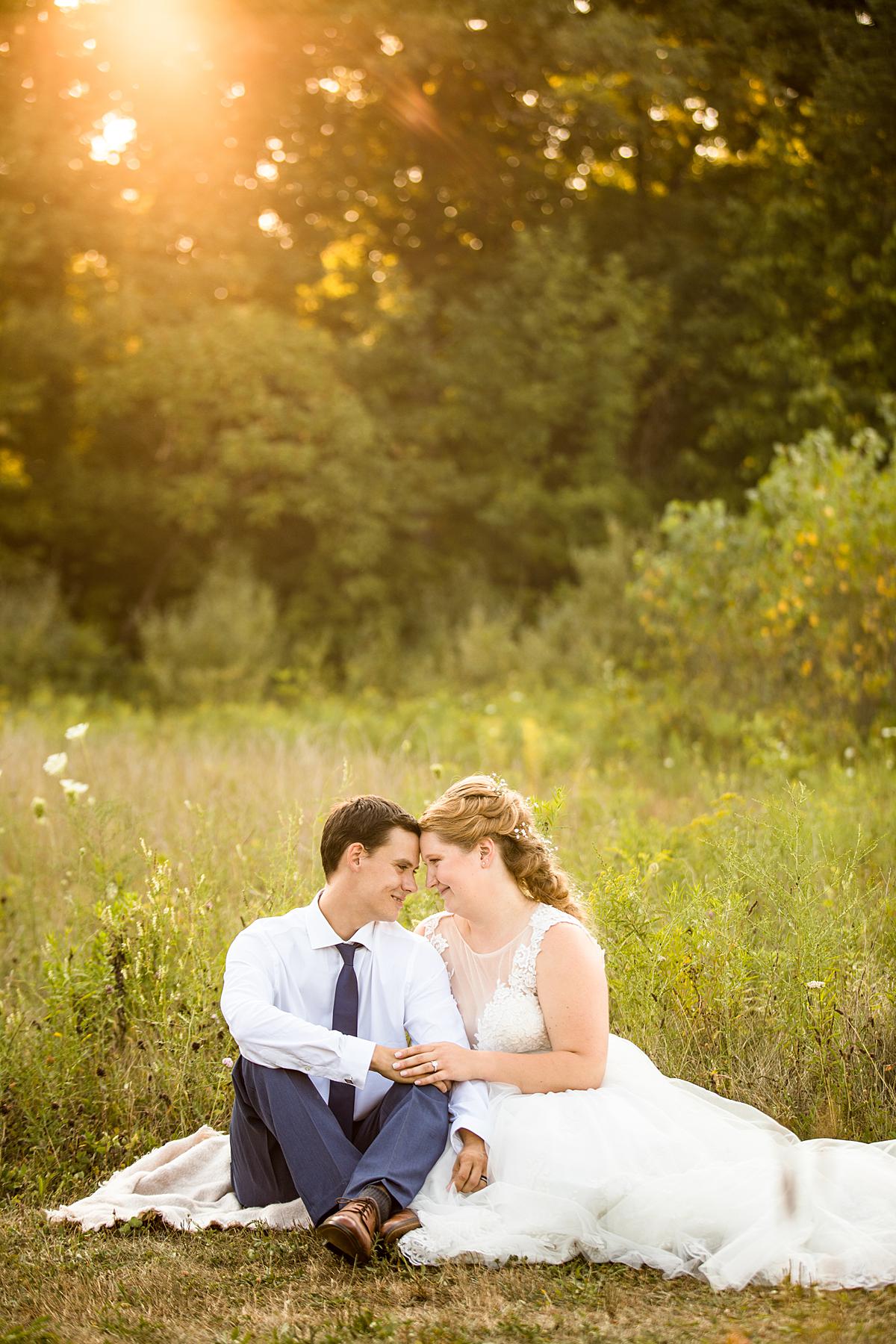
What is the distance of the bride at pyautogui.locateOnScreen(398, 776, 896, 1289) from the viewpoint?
119 inches

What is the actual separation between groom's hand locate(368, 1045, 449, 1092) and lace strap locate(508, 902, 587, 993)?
1.29ft

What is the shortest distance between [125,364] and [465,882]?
15561mm

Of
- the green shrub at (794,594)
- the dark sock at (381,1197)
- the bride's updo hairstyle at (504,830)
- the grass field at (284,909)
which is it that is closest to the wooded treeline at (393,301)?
the green shrub at (794,594)

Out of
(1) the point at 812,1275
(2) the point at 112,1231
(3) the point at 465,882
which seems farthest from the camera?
(3) the point at 465,882

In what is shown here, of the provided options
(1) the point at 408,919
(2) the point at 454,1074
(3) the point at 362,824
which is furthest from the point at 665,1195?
(1) the point at 408,919

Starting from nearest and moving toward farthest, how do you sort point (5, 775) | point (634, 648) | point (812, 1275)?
point (812, 1275), point (5, 775), point (634, 648)

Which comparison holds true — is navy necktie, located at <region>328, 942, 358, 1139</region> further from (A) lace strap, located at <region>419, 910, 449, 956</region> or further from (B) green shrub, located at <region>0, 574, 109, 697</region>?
(B) green shrub, located at <region>0, 574, 109, 697</region>

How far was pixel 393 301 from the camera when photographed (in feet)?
65.5

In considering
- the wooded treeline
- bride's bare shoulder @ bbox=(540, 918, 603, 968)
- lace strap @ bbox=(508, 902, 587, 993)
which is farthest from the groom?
the wooded treeline

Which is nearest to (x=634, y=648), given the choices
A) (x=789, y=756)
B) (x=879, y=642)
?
(x=879, y=642)

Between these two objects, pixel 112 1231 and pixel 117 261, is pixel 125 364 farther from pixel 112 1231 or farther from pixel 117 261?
pixel 112 1231

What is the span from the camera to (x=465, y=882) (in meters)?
3.68

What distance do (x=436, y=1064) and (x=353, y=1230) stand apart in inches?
20.9

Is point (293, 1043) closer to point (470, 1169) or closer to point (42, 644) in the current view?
point (470, 1169)
